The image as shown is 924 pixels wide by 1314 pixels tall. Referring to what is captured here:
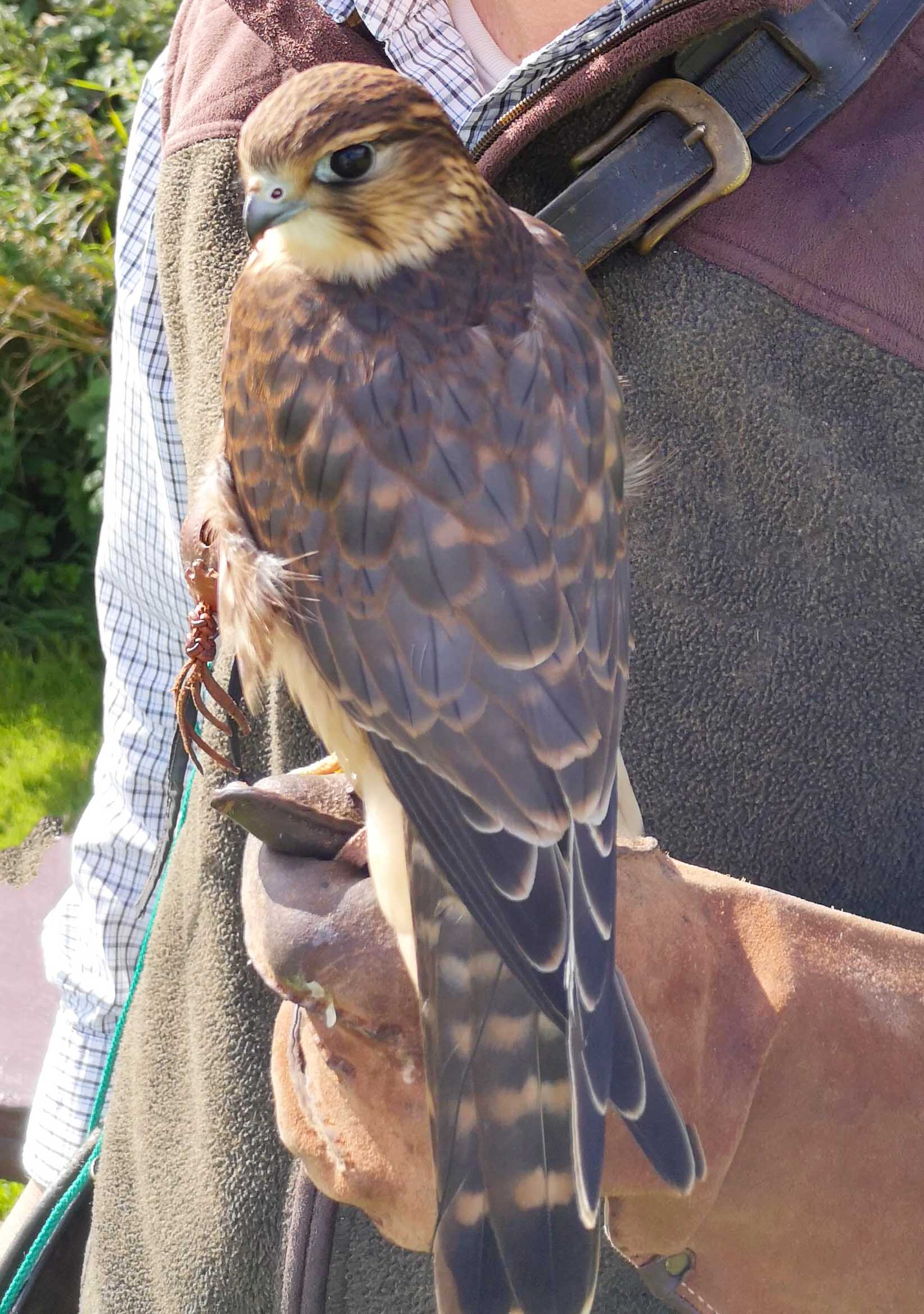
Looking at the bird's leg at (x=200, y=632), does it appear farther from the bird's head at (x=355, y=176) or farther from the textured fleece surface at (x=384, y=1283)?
the textured fleece surface at (x=384, y=1283)

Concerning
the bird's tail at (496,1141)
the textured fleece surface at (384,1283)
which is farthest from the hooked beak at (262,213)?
the textured fleece surface at (384,1283)

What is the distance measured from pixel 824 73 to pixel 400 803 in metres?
1.03

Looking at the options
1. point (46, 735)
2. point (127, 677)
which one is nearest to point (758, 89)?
point (127, 677)

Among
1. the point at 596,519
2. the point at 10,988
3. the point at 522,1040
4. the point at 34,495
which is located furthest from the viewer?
the point at 34,495

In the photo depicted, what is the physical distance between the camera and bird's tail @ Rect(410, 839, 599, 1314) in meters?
1.28

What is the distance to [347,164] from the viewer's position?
64.6 inches

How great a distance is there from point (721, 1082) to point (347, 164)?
119 centimetres

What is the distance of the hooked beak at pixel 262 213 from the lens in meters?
1.59

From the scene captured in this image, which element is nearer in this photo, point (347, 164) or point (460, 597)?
point (460, 597)

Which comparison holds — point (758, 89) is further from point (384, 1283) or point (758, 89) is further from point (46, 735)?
point (46, 735)

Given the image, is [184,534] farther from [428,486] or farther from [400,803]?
[400,803]

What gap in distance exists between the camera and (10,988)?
109 inches

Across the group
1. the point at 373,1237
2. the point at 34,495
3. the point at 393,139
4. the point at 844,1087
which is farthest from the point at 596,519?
the point at 34,495

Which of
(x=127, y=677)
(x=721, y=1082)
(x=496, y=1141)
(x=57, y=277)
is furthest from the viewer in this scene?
(x=57, y=277)
